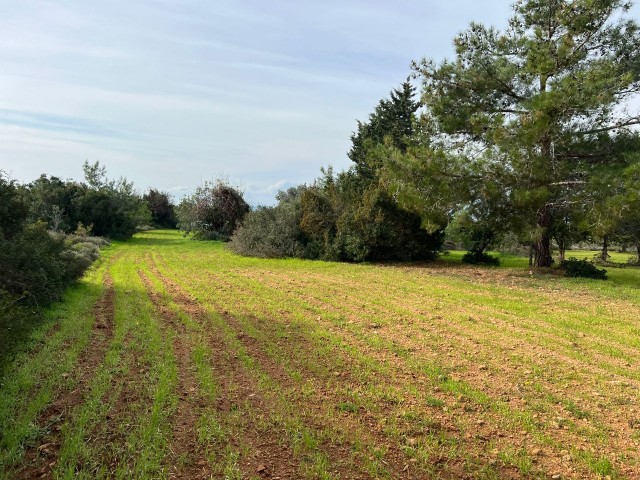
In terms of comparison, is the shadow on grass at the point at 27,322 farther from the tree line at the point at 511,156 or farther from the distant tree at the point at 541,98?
the distant tree at the point at 541,98

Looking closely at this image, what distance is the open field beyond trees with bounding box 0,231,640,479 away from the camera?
136 inches

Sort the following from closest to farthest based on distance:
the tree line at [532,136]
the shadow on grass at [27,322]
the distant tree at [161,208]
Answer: the shadow on grass at [27,322] → the tree line at [532,136] → the distant tree at [161,208]

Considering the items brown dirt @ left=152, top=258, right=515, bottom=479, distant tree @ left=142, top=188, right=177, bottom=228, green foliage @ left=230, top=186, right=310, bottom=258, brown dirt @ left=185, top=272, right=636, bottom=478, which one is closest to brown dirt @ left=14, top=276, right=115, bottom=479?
brown dirt @ left=152, top=258, right=515, bottom=479

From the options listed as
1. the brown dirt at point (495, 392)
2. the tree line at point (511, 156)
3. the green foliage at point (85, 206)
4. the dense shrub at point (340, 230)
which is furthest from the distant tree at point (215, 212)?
the brown dirt at point (495, 392)

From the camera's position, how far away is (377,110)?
33.5 m

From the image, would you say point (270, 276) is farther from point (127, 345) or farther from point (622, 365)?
point (622, 365)

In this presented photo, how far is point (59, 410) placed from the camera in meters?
4.16

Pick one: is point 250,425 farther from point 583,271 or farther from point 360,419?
point 583,271

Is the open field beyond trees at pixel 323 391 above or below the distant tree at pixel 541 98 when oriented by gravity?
below

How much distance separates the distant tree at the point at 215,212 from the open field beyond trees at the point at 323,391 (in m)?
23.5

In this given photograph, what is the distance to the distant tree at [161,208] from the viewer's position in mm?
50219

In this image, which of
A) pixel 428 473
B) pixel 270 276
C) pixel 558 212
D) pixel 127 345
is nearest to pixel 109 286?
pixel 270 276

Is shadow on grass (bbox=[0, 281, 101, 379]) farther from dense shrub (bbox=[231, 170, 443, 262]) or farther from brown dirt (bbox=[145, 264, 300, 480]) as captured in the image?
dense shrub (bbox=[231, 170, 443, 262])

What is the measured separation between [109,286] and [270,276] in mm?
4689
